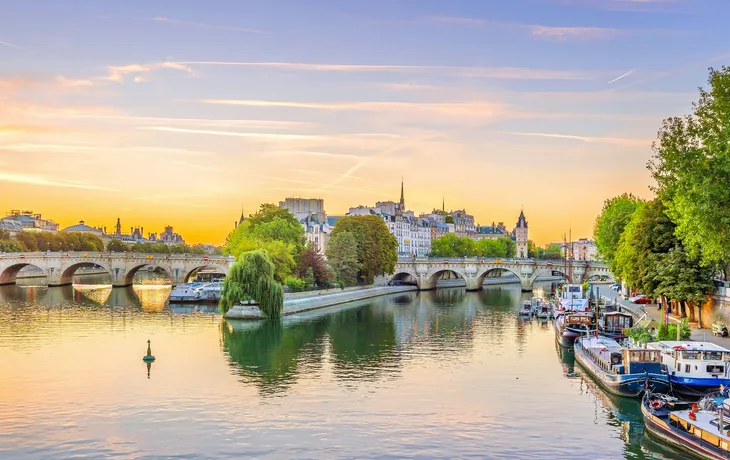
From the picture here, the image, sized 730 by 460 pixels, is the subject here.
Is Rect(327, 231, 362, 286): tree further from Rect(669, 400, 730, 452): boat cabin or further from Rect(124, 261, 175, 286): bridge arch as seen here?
Rect(669, 400, 730, 452): boat cabin

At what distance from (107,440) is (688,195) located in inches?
1216

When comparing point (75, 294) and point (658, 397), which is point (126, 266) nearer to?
point (75, 294)

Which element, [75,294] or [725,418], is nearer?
[725,418]

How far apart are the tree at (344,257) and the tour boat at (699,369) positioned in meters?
61.4

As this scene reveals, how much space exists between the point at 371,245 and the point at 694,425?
75.6m

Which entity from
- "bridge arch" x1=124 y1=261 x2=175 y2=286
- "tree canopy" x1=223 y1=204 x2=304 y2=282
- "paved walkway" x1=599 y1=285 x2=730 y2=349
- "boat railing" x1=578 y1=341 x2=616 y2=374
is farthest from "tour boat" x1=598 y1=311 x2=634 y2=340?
"bridge arch" x1=124 y1=261 x2=175 y2=286

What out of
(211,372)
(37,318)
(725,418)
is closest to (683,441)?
(725,418)

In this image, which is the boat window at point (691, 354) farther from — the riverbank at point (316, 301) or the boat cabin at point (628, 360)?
the riverbank at point (316, 301)

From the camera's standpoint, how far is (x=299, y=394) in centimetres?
3722

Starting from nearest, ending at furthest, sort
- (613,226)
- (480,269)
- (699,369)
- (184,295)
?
(699,369) → (613,226) → (184,295) → (480,269)

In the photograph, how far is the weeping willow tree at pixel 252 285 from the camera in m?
64.7

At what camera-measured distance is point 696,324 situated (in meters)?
53.1

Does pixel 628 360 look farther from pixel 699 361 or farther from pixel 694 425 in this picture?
pixel 694 425

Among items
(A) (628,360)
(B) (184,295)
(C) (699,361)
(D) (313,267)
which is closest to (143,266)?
(B) (184,295)
